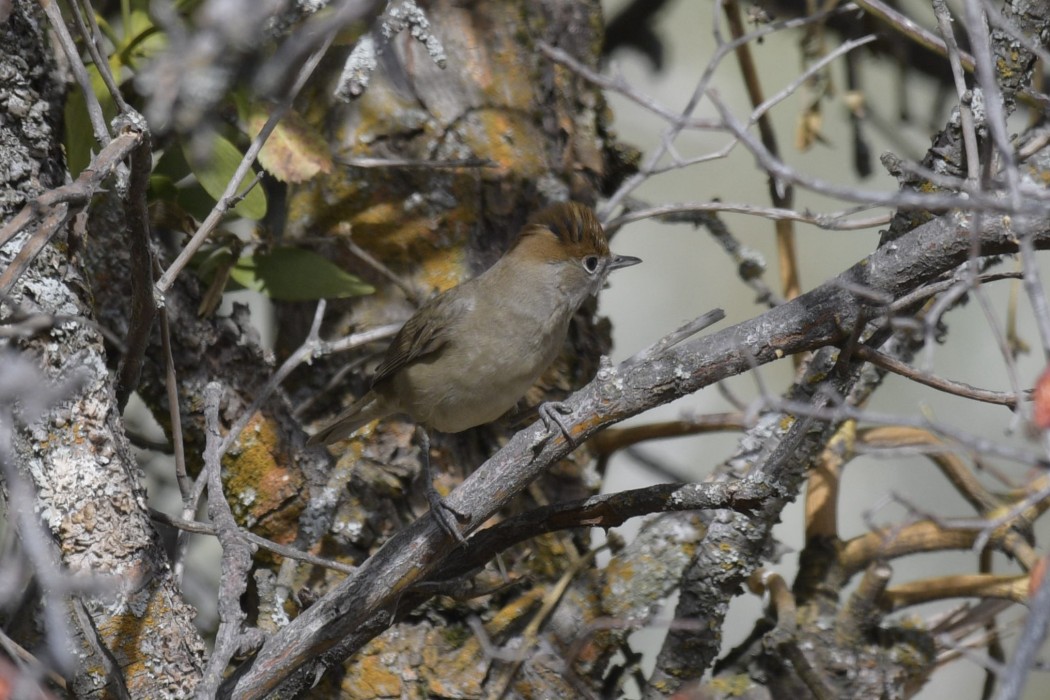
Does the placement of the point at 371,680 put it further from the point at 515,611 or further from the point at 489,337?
the point at 489,337

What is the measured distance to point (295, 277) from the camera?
107 inches

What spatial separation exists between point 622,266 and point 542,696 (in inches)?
49.1

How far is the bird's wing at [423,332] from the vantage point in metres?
2.87

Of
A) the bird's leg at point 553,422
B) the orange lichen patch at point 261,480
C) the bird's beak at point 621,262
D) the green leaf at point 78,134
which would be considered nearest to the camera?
the bird's leg at point 553,422

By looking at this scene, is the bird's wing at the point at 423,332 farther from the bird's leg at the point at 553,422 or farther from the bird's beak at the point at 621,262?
the bird's leg at the point at 553,422

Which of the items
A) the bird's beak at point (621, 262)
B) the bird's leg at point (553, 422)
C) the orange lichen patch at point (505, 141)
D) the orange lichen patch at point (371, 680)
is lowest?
the orange lichen patch at point (371, 680)

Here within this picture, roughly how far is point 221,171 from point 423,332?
0.72 m

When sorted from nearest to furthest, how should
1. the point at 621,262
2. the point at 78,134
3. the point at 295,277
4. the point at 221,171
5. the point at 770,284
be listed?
the point at 78,134
the point at 221,171
the point at 295,277
the point at 621,262
the point at 770,284

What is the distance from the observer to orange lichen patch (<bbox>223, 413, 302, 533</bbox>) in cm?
252

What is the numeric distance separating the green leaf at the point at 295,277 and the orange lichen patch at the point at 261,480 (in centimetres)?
35

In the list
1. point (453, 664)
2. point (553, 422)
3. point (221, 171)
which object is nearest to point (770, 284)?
point (453, 664)

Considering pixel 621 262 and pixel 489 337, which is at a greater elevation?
pixel 621 262

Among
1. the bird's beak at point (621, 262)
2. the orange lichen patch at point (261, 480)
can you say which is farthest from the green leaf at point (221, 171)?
the bird's beak at point (621, 262)

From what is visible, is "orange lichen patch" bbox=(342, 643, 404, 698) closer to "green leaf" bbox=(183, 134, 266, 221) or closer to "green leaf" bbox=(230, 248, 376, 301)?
"green leaf" bbox=(230, 248, 376, 301)
